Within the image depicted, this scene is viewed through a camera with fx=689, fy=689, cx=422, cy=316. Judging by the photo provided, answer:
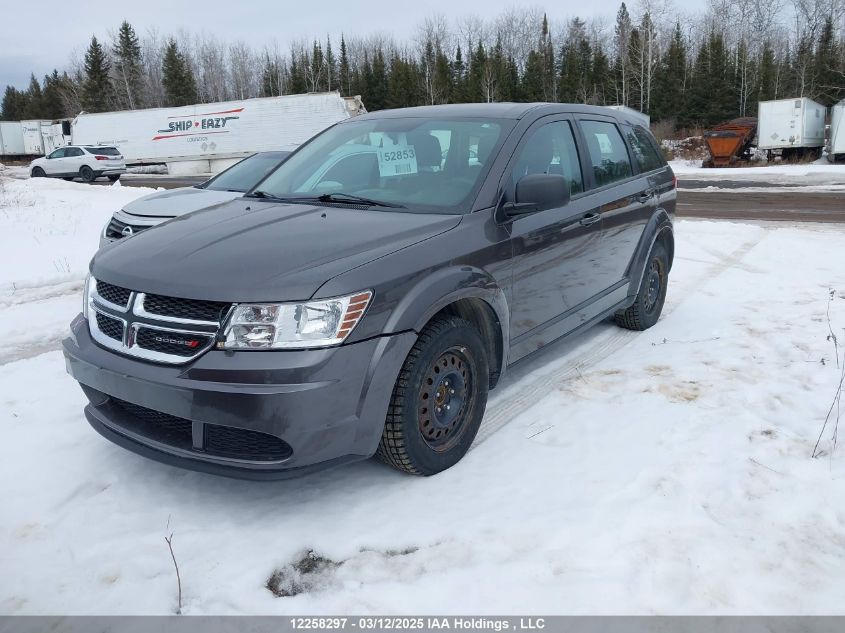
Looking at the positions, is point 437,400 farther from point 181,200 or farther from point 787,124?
point 787,124

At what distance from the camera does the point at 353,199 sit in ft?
12.3

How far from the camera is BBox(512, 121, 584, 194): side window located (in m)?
3.95

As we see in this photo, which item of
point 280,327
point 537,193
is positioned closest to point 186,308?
point 280,327

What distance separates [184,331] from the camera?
2.79 meters

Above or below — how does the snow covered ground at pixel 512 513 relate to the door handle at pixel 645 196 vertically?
below

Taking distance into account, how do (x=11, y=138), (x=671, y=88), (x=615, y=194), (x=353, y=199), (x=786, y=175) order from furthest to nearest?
(x=671, y=88)
(x=11, y=138)
(x=786, y=175)
(x=615, y=194)
(x=353, y=199)

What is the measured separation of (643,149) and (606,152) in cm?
95

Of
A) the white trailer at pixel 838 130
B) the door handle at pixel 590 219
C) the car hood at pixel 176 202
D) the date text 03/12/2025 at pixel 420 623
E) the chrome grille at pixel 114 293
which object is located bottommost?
the date text 03/12/2025 at pixel 420 623

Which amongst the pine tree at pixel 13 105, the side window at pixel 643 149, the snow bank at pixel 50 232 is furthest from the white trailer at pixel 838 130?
the pine tree at pixel 13 105

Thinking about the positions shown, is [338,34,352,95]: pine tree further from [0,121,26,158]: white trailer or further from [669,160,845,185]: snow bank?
[669,160,845,185]: snow bank

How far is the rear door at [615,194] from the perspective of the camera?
15.6 ft

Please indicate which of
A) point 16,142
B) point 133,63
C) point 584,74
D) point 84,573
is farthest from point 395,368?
point 133,63

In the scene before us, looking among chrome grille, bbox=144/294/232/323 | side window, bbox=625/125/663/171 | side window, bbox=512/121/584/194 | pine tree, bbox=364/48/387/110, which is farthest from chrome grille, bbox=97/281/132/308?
pine tree, bbox=364/48/387/110

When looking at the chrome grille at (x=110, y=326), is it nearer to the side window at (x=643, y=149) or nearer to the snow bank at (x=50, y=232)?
the side window at (x=643, y=149)
